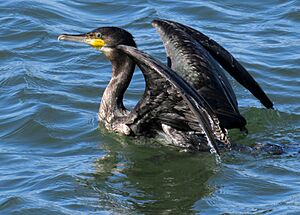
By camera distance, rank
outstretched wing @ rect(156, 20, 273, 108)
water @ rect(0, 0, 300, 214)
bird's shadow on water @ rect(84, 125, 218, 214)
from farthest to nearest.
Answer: outstretched wing @ rect(156, 20, 273, 108), water @ rect(0, 0, 300, 214), bird's shadow on water @ rect(84, 125, 218, 214)

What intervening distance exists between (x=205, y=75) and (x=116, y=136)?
3.90 ft

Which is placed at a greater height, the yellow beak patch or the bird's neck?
the yellow beak patch

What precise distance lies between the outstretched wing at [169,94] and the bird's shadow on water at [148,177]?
56cm

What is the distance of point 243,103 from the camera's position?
12.1 m

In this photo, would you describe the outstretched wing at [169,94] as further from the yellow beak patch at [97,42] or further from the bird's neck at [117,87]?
the yellow beak patch at [97,42]

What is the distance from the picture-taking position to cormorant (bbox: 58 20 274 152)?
10.1 m

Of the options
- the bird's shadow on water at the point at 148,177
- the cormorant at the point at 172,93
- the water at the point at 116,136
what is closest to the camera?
the bird's shadow on water at the point at 148,177

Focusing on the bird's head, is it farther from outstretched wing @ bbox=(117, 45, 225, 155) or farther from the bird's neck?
outstretched wing @ bbox=(117, 45, 225, 155)

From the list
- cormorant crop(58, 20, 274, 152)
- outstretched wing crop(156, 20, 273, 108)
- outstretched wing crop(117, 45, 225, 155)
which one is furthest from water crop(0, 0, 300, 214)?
outstretched wing crop(117, 45, 225, 155)

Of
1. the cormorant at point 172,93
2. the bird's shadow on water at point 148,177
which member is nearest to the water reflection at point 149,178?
the bird's shadow on water at point 148,177

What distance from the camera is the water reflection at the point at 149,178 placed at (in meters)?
9.32

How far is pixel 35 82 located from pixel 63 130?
1494 millimetres

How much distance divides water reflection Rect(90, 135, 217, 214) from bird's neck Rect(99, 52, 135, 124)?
0.37 m

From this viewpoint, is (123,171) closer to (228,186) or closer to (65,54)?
(228,186)
